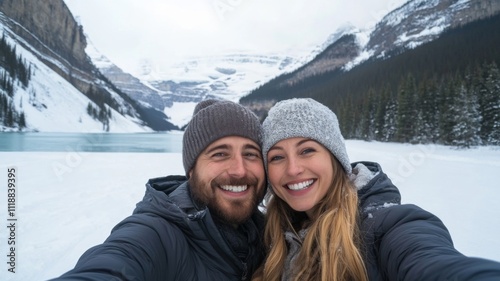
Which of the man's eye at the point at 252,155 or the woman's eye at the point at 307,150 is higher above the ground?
the woman's eye at the point at 307,150

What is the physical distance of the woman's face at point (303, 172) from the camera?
2.39 meters

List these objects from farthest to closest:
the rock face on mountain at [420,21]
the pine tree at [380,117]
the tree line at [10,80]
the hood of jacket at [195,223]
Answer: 1. the rock face on mountain at [420,21]
2. the tree line at [10,80]
3. the pine tree at [380,117]
4. the hood of jacket at [195,223]

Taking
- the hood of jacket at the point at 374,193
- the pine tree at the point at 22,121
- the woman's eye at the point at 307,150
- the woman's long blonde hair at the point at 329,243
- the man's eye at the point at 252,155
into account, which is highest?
the woman's eye at the point at 307,150

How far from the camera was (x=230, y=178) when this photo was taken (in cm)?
253

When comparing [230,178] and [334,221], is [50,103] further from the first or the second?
[334,221]

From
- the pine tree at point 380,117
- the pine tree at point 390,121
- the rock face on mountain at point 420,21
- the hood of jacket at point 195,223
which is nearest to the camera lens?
the hood of jacket at point 195,223

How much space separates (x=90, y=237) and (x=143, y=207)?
13.0 ft

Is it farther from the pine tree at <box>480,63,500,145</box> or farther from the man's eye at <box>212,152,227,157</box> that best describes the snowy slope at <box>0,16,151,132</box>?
the pine tree at <box>480,63,500,145</box>

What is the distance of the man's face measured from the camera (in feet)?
8.23

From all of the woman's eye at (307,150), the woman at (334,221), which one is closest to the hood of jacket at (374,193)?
the woman at (334,221)

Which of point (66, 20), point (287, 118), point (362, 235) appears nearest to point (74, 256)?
point (287, 118)

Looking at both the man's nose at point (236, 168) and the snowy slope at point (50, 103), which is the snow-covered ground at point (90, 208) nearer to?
the man's nose at point (236, 168)

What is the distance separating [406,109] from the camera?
41.7m

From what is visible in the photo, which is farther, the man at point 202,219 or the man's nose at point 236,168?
the man's nose at point 236,168
